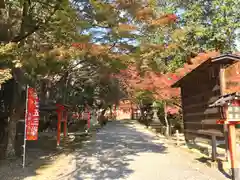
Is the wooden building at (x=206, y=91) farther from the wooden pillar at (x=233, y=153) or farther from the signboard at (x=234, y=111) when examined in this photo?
the wooden pillar at (x=233, y=153)

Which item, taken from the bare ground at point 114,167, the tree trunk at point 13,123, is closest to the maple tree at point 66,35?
the tree trunk at point 13,123

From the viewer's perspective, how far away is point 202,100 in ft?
31.4

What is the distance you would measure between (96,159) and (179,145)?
5526mm

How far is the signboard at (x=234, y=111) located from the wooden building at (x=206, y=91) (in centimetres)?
24

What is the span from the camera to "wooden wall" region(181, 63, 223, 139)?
27.1ft

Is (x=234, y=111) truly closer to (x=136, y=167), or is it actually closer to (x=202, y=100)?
(x=202, y=100)

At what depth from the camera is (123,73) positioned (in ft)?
64.7

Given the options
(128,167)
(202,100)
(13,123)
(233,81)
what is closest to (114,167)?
(128,167)

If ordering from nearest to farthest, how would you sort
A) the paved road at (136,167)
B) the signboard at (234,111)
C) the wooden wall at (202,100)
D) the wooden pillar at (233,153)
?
the wooden pillar at (233,153)
the signboard at (234,111)
the paved road at (136,167)
the wooden wall at (202,100)

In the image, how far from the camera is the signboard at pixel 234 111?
22.4ft

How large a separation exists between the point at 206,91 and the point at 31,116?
20.2ft

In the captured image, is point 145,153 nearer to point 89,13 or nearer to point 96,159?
point 96,159

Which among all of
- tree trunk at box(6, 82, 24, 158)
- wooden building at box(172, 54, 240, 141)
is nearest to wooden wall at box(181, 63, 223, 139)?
wooden building at box(172, 54, 240, 141)

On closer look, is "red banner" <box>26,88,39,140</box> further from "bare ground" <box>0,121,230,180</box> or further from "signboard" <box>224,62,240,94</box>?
"signboard" <box>224,62,240,94</box>
